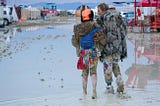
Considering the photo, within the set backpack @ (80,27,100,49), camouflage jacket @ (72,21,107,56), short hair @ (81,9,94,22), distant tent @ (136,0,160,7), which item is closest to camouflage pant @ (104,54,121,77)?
camouflage jacket @ (72,21,107,56)

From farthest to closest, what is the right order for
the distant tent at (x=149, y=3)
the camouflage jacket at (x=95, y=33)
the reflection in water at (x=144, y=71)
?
the distant tent at (x=149, y=3), the reflection in water at (x=144, y=71), the camouflage jacket at (x=95, y=33)

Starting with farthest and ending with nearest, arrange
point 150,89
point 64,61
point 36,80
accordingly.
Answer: point 64,61, point 36,80, point 150,89

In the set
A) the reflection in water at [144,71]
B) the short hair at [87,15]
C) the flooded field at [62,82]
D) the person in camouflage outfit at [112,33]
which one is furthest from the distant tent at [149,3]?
the short hair at [87,15]

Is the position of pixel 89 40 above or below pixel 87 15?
below

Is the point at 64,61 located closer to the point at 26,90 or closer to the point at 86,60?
Answer: the point at 26,90

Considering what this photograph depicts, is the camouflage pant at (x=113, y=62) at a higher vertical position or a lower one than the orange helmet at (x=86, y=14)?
lower

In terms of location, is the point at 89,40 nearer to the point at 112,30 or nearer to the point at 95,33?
the point at 95,33

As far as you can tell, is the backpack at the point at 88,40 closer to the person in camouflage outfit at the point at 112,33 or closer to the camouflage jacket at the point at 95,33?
the camouflage jacket at the point at 95,33

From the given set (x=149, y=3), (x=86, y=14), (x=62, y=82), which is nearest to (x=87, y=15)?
(x=86, y=14)

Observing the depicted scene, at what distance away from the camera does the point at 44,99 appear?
35.6 ft

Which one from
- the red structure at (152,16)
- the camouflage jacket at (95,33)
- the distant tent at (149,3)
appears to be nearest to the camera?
the camouflage jacket at (95,33)

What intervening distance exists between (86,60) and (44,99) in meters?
1.20

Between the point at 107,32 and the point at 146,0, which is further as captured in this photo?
the point at 146,0

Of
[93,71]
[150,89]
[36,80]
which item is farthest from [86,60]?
[36,80]
